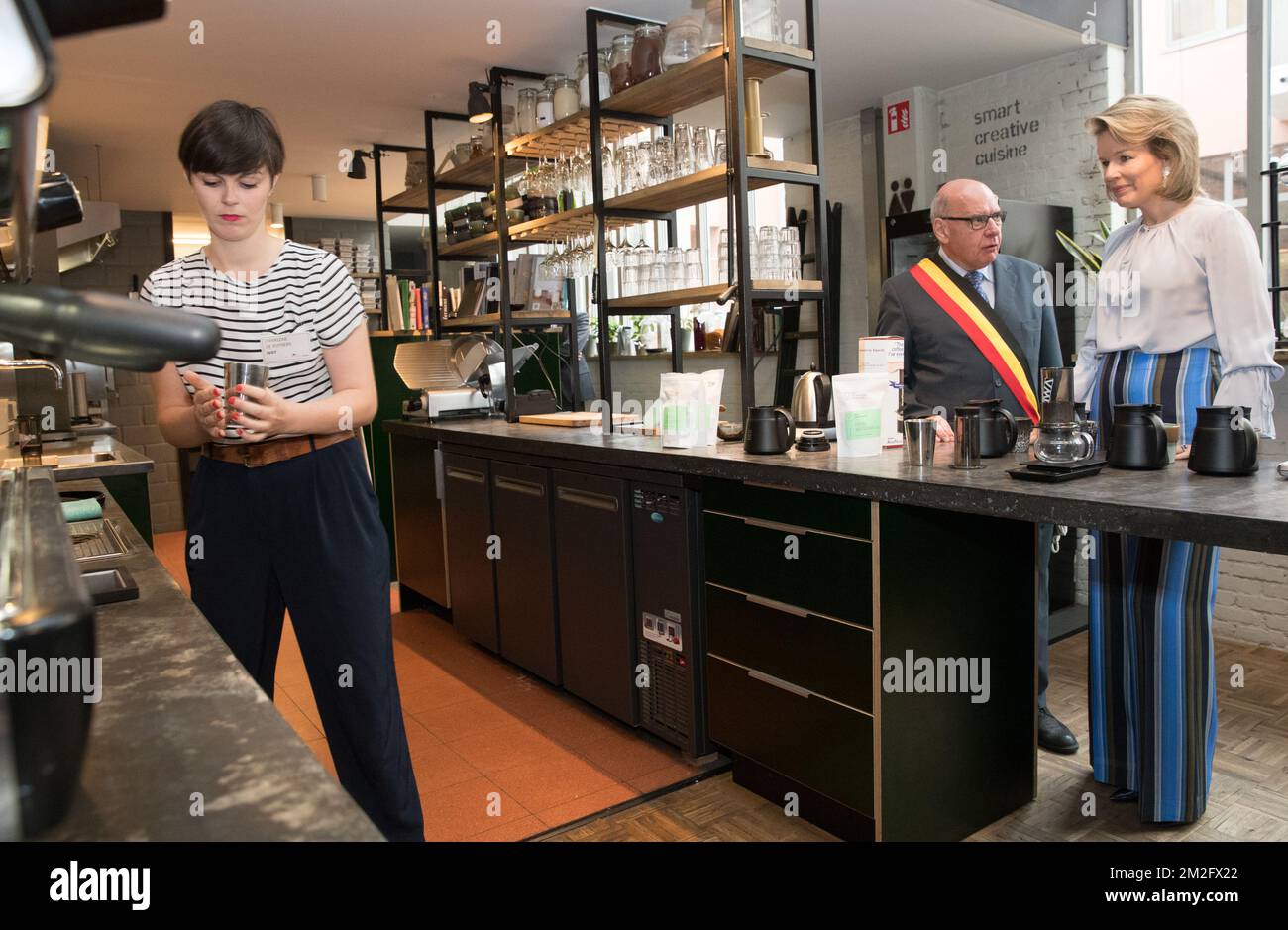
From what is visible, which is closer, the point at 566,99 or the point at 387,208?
the point at 566,99

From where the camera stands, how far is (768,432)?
8.55 ft

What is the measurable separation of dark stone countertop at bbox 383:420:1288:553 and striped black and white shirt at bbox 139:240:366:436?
3.61 ft

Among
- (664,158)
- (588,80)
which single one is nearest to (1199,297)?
(664,158)

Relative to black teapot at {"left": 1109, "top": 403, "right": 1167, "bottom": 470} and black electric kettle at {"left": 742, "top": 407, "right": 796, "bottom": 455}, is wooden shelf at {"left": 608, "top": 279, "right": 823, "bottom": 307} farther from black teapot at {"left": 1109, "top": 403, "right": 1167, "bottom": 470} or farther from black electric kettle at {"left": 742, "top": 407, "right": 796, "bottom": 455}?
black teapot at {"left": 1109, "top": 403, "right": 1167, "bottom": 470}

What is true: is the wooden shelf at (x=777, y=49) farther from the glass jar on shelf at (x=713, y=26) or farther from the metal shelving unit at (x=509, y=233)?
the metal shelving unit at (x=509, y=233)

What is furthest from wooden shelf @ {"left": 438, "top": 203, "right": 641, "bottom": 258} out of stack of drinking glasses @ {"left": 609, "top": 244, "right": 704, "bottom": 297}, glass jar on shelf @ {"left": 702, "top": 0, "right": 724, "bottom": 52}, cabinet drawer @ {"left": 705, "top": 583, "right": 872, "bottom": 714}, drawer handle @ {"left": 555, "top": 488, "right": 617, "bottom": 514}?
cabinet drawer @ {"left": 705, "top": 583, "right": 872, "bottom": 714}

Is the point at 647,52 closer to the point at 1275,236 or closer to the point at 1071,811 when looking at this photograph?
the point at 1275,236

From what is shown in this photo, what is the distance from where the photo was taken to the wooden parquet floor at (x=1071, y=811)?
2414 mm

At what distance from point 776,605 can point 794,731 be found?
12.8 inches

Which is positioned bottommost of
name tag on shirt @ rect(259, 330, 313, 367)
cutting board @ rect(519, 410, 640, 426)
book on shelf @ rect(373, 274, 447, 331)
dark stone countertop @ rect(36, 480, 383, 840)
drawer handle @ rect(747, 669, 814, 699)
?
drawer handle @ rect(747, 669, 814, 699)

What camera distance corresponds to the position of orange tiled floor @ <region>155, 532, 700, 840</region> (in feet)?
8.68

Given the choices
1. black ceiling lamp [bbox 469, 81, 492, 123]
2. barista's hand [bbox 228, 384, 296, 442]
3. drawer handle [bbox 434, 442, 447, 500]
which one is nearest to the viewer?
barista's hand [bbox 228, 384, 296, 442]
